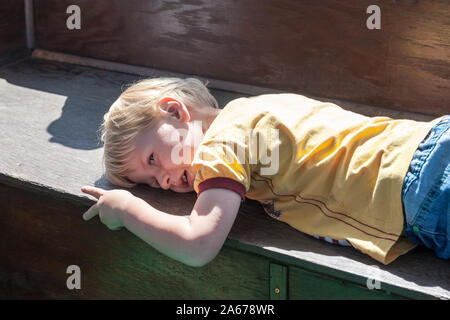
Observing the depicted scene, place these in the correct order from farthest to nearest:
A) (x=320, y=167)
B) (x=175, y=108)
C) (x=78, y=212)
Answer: (x=78, y=212)
(x=175, y=108)
(x=320, y=167)

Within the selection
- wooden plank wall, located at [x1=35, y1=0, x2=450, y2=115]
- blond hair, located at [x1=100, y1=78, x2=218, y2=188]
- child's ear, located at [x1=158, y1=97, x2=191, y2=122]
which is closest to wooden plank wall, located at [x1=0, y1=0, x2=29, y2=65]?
wooden plank wall, located at [x1=35, y1=0, x2=450, y2=115]

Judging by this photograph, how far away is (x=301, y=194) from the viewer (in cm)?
147

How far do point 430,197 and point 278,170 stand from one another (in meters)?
0.32

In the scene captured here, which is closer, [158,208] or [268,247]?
[268,247]

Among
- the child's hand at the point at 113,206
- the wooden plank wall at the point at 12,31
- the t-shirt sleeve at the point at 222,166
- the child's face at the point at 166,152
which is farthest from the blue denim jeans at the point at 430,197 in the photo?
the wooden plank wall at the point at 12,31

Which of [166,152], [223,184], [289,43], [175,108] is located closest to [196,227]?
[223,184]

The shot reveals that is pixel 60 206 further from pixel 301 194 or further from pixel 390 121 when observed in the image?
pixel 390 121

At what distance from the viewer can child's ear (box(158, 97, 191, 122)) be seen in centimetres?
153

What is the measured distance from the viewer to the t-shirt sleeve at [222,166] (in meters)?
1.36

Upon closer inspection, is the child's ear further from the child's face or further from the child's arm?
the child's arm

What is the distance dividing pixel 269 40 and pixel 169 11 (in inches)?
15.3

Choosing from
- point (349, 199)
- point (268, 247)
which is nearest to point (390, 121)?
point (349, 199)

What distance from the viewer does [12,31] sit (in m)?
2.57

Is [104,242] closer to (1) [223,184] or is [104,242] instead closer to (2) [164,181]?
(2) [164,181]
